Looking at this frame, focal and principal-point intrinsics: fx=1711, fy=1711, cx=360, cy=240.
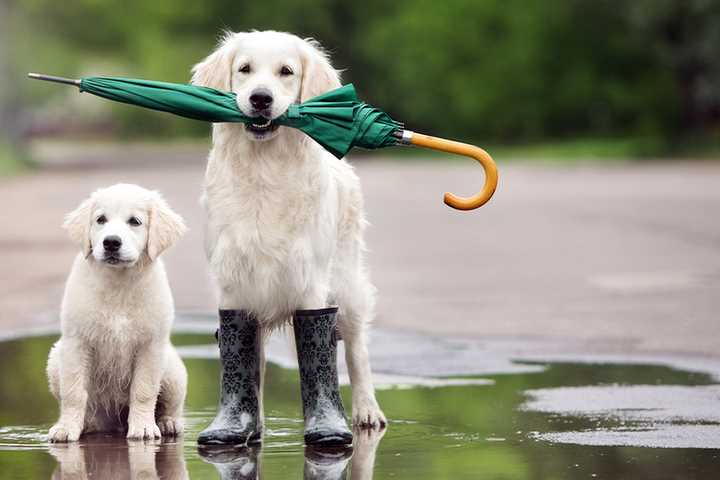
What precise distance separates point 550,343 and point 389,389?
2699mm

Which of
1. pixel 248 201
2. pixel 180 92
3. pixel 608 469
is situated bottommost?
pixel 608 469

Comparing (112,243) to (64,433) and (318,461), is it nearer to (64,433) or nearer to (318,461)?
(64,433)

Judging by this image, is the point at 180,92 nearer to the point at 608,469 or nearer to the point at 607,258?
the point at 608,469

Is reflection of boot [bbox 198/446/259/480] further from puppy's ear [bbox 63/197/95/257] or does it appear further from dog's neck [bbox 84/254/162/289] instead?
puppy's ear [bbox 63/197/95/257]

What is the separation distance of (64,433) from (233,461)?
1089 millimetres

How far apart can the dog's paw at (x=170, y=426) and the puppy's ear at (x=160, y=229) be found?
83 centimetres

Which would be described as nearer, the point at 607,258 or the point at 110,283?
the point at 110,283

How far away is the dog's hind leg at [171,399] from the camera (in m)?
8.66

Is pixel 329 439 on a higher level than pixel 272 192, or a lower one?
lower

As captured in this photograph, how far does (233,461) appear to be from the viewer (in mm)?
7668

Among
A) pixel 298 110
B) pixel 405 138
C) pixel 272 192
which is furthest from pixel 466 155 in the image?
pixel 272 192

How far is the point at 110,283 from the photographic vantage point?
27.7 feet

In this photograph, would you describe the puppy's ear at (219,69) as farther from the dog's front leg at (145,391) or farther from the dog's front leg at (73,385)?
the dog's front leg at (73,385)

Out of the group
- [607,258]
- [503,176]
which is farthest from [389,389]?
[503,176]
